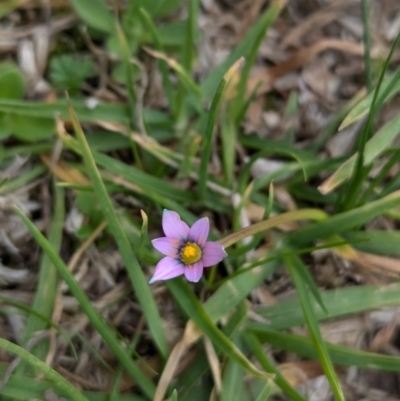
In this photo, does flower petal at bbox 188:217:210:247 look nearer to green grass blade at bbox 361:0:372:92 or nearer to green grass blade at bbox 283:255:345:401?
green grass blade at bbox 283:255:345:401

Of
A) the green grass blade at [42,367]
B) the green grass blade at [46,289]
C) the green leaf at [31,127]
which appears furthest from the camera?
the green leaf at [31,127]

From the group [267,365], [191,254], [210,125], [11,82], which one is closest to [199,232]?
[191,254]

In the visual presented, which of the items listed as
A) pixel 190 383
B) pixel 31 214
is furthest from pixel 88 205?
pixel 190 383

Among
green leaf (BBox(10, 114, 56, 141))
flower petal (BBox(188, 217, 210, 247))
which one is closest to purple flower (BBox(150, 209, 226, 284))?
flower petal (BBox(188, 217, 210, 247))

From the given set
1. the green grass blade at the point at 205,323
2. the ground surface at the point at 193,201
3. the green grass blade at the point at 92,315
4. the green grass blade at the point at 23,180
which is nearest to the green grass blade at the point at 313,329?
the ground surface at the point at 193,201

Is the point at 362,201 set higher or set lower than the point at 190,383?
higher

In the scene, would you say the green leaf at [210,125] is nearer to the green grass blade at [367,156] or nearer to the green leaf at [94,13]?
the green grass blade at [367,156]

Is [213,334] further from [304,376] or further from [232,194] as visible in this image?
[232,194]

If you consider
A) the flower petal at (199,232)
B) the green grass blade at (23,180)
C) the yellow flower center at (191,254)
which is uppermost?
the green grass blade at (23,180)
